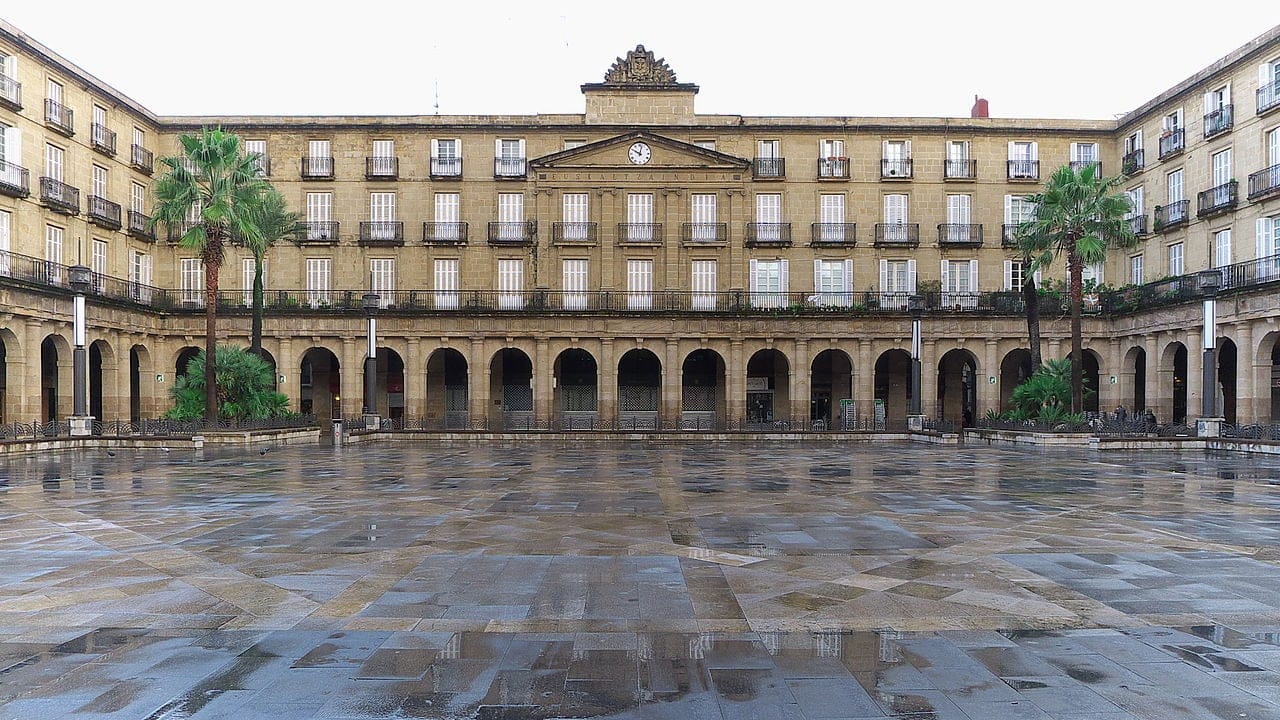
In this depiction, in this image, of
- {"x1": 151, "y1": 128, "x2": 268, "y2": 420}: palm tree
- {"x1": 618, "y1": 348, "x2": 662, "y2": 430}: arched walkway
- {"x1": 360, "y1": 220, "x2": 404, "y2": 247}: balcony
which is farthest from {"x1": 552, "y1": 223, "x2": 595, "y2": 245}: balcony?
{"x1": 151, "y1": 128, "x2": 268, "y2": 420}: palm tree

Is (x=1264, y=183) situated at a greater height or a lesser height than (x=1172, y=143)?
lesser

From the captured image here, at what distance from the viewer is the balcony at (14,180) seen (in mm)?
32256

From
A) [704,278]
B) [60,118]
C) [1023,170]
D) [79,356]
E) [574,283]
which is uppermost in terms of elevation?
[60,118]

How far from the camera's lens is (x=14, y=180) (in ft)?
108

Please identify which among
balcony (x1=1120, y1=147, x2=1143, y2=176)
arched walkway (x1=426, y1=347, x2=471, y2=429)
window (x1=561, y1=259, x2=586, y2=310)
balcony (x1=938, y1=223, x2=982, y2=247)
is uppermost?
balcony (x1=1120, y1=147, x2=1143, y2=176)

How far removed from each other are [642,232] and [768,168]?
723 centimetres

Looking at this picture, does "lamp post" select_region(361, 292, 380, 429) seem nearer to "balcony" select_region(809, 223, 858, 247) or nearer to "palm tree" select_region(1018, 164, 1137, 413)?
"balcony" select_region(809, 223, 858, 247)

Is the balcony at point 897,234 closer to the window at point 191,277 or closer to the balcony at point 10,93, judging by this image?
the window at point 191,277

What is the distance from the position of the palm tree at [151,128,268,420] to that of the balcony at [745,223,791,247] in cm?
2268

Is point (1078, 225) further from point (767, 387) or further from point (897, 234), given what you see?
point (767, 387)

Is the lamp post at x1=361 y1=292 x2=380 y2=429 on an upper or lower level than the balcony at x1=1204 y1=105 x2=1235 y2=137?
lower

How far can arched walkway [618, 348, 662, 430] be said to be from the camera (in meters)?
44.6

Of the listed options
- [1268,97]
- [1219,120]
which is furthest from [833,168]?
[1268,97]

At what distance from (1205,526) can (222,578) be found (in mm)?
12570
